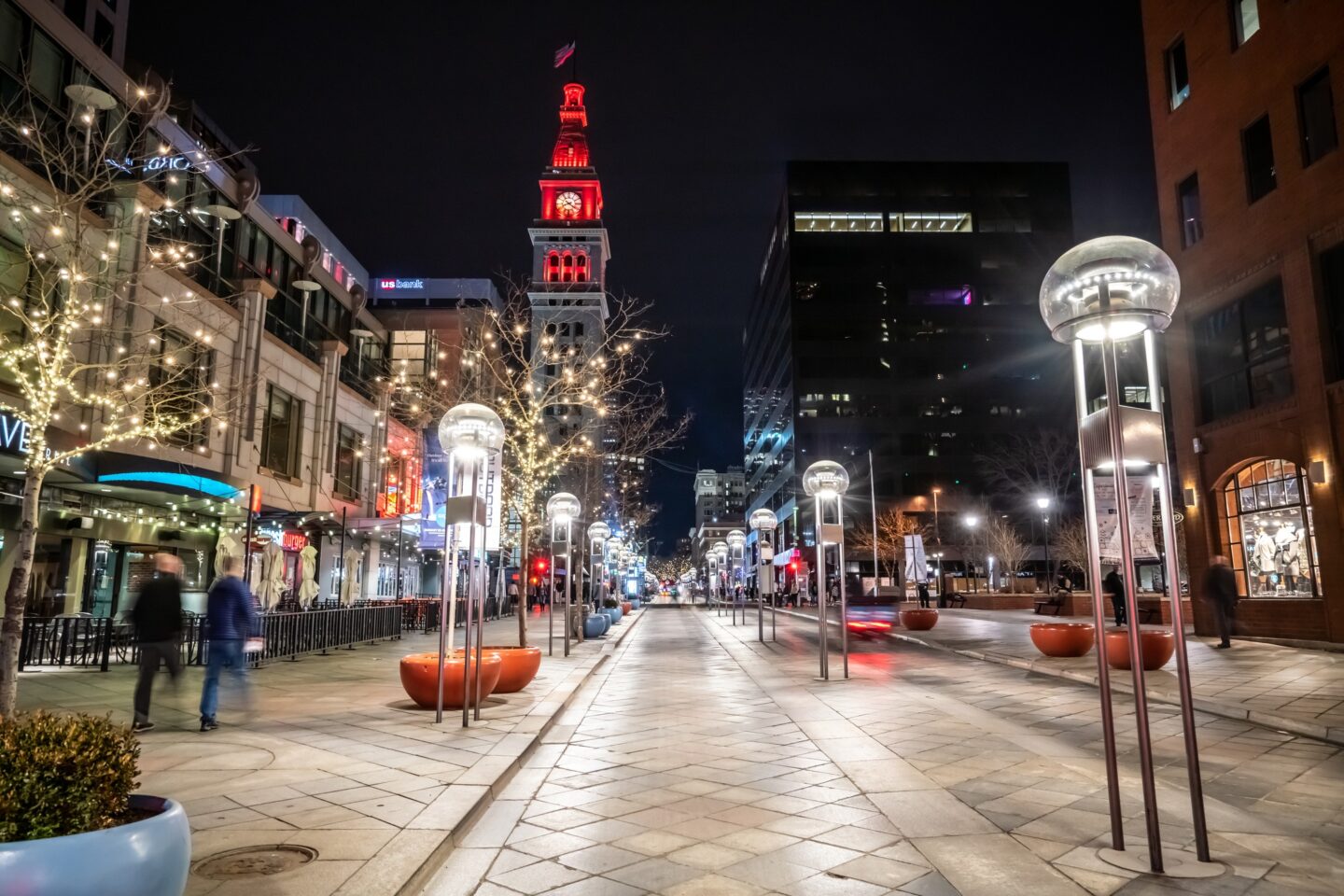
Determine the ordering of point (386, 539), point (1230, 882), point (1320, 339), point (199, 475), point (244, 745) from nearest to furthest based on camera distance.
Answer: point (1230, 882) < point (244, 745) < point (1320, 339) < point (199, 475) < point (386, 539)

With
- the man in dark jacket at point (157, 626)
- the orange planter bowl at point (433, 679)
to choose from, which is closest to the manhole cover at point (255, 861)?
the orange planter bowl at point (433, 679)

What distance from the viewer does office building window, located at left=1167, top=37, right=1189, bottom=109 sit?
21266 millimetres

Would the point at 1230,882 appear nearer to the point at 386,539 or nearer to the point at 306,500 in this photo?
the point at 306,500

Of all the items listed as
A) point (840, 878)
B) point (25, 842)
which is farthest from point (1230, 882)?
point (25, 842)

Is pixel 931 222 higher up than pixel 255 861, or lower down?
higher up

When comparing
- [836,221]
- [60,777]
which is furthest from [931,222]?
[60,777]

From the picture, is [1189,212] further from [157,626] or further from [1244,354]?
[157,626]

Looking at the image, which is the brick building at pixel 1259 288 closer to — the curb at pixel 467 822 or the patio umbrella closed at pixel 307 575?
the curb at pixel 467 822

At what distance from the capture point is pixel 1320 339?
16469 mm

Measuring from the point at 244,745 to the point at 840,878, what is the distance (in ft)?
19.2

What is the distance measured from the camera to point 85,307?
8.59m

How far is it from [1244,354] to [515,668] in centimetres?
1732

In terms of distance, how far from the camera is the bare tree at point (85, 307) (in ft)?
27.5

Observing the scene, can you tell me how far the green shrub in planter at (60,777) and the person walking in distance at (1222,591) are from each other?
60.2 ft
